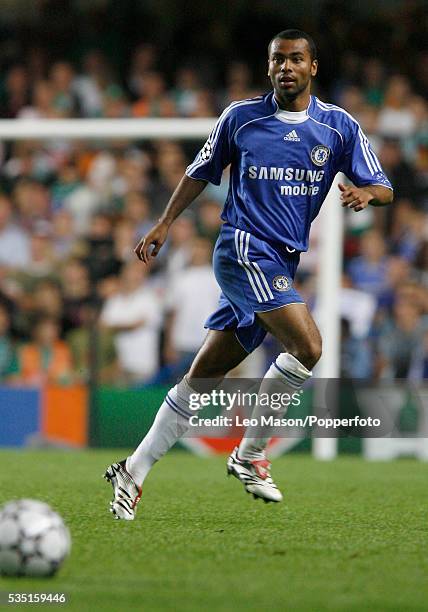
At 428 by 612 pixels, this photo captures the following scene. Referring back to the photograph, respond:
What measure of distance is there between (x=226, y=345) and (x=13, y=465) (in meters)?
3.35

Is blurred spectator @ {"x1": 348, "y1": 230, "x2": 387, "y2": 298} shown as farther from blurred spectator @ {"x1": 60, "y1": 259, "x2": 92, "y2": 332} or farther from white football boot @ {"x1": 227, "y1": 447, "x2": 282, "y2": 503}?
white football boot @ {"x1": 227, "y1": 447, "x2": 282, "y2": 503}

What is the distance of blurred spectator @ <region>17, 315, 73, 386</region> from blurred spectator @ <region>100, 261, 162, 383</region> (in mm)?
464

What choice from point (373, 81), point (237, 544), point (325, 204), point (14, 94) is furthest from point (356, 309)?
point (237, 544)

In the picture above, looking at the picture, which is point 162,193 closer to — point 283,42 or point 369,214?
point 369,214

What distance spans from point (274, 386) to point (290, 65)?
4.88ft

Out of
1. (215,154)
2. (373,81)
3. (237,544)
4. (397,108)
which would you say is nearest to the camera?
(237,544)

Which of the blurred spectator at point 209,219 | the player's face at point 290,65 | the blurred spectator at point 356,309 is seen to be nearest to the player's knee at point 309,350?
the player's face at point 290,65

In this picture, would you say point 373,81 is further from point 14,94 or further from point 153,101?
point 14,94

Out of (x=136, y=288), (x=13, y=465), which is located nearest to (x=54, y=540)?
(x=13, y=465)

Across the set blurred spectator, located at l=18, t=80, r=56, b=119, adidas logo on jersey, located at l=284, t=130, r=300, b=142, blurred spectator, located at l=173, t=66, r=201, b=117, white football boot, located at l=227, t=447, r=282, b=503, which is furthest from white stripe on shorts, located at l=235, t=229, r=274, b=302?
blurred spectator, located at l=18, t=80, r=56, b=119

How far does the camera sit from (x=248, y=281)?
591cm

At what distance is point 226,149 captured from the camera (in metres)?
6.05

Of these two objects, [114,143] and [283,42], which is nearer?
[283,42]

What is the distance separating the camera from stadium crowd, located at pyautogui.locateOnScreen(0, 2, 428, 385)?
1111 cm
